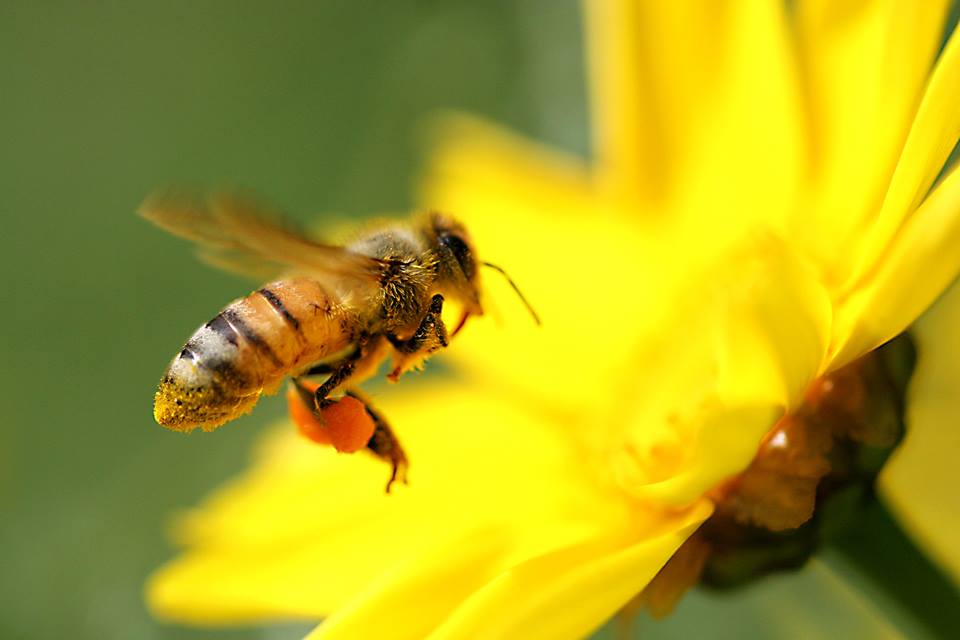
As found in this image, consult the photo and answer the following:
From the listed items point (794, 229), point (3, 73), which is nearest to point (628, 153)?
point (794, 229)

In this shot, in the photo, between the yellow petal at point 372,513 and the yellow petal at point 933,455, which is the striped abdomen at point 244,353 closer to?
the yellow petal at point 372,513

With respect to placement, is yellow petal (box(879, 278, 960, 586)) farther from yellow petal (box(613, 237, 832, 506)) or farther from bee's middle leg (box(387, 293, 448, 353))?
bee's middle leg (box(387, 293, 448, 353))

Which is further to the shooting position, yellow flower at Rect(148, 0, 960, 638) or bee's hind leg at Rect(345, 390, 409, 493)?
bee's hind leg at Rect(345, 390, 409, 493)

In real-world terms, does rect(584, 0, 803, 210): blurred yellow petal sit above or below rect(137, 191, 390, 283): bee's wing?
above

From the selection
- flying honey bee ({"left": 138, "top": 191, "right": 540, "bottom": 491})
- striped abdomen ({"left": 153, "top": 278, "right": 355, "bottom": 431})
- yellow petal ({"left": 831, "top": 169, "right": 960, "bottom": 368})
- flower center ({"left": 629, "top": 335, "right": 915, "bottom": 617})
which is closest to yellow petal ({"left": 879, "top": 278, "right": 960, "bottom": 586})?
flower center ({"left": 629, "top": 335, "right": 915, "bottom": 617})

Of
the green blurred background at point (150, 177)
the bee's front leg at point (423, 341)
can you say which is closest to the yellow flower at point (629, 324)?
the bee's front leg at point (423, 341)

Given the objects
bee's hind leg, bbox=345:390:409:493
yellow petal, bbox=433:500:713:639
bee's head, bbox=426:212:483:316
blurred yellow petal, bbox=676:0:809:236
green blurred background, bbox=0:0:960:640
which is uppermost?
green blurred background, bbox=0:0:960:640

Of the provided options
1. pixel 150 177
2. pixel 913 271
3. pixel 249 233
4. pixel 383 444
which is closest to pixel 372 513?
pixel 383 444
